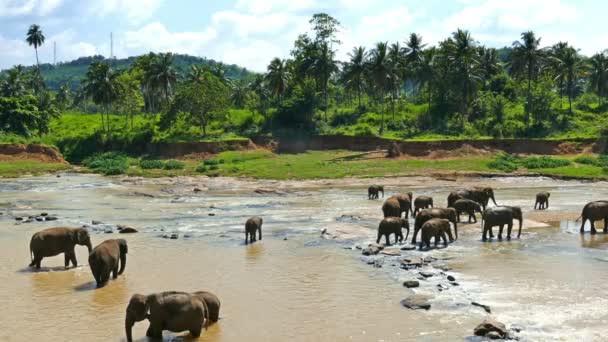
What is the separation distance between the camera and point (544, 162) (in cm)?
5631

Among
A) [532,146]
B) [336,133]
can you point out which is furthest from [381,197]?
[336,133]

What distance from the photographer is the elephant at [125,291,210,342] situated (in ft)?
42.3

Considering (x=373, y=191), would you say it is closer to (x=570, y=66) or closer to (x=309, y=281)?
(x=309, y=281)

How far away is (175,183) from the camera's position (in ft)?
170

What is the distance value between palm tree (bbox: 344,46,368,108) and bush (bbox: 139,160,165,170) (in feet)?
80.5

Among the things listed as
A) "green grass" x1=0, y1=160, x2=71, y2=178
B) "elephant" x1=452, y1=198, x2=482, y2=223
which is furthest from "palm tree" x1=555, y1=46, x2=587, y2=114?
"green grass" x1=0, y1=160, x2=71, y2=178

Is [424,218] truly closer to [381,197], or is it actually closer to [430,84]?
[381,197]

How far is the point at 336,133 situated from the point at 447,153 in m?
15.3

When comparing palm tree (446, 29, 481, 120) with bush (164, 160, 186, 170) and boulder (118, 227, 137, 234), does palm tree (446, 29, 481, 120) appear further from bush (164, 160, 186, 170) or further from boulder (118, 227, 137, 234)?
boulder (118, 227, 137, 234)

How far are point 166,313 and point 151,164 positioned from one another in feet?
167

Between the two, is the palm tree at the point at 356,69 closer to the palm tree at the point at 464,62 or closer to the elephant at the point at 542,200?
the palm tree at the point at 464,62

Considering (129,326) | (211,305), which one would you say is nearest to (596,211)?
(211,305)

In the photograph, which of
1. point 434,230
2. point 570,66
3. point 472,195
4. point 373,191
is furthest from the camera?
point 570,66

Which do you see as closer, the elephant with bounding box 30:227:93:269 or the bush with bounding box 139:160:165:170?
the elephant with bounding box 30:227:93:269
